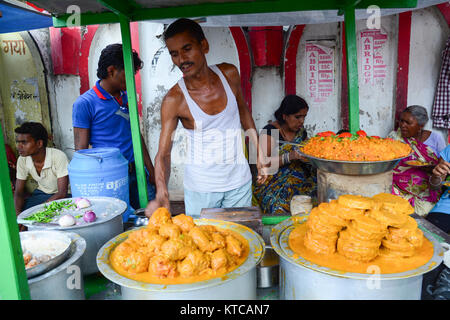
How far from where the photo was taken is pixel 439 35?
4.58 metres

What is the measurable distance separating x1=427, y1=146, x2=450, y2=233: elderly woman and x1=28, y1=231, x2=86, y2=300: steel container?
129 inches

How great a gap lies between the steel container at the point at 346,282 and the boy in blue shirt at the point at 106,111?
7.88 feet

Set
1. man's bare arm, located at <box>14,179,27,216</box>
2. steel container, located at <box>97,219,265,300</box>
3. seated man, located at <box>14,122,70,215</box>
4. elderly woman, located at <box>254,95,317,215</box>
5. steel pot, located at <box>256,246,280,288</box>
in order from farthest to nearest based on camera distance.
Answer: man's bare arm, located at <box>14,179,27,216</box>
seated man, located at <box>14,122,70,215</box>
elderly woman, located at <box>254,95,317,215</box>
steel pot, located at <box>256,246,280,288</box>
steel container, located at <box>97,219,265,300</box>

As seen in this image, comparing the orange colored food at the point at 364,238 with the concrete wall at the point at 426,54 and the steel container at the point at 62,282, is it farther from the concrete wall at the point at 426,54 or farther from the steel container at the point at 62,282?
the concrete wall at the point at 426,54

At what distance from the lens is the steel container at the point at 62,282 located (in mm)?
1266

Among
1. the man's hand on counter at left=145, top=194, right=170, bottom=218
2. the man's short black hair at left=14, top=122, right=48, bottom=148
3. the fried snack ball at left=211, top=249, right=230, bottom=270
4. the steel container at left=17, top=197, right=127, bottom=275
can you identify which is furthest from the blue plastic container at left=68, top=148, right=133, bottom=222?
the man's short black hair at left=14, top=122, right=48, bottom=148

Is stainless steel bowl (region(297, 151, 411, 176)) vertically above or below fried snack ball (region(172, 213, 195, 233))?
above

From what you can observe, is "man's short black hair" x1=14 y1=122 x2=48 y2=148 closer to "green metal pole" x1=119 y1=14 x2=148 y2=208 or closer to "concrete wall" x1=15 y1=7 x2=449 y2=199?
"concrete wall" x1=15 y1=7 x2=449 y2=199

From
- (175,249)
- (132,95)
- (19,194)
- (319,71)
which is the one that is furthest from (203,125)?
(19,194)

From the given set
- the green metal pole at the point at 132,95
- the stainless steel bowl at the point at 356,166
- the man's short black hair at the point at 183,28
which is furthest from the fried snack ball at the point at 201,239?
the man's short black hair at the point at 183,28

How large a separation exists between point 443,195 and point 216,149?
2.43 metres

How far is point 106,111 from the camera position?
333 cm

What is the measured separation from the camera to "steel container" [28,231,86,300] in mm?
1266
